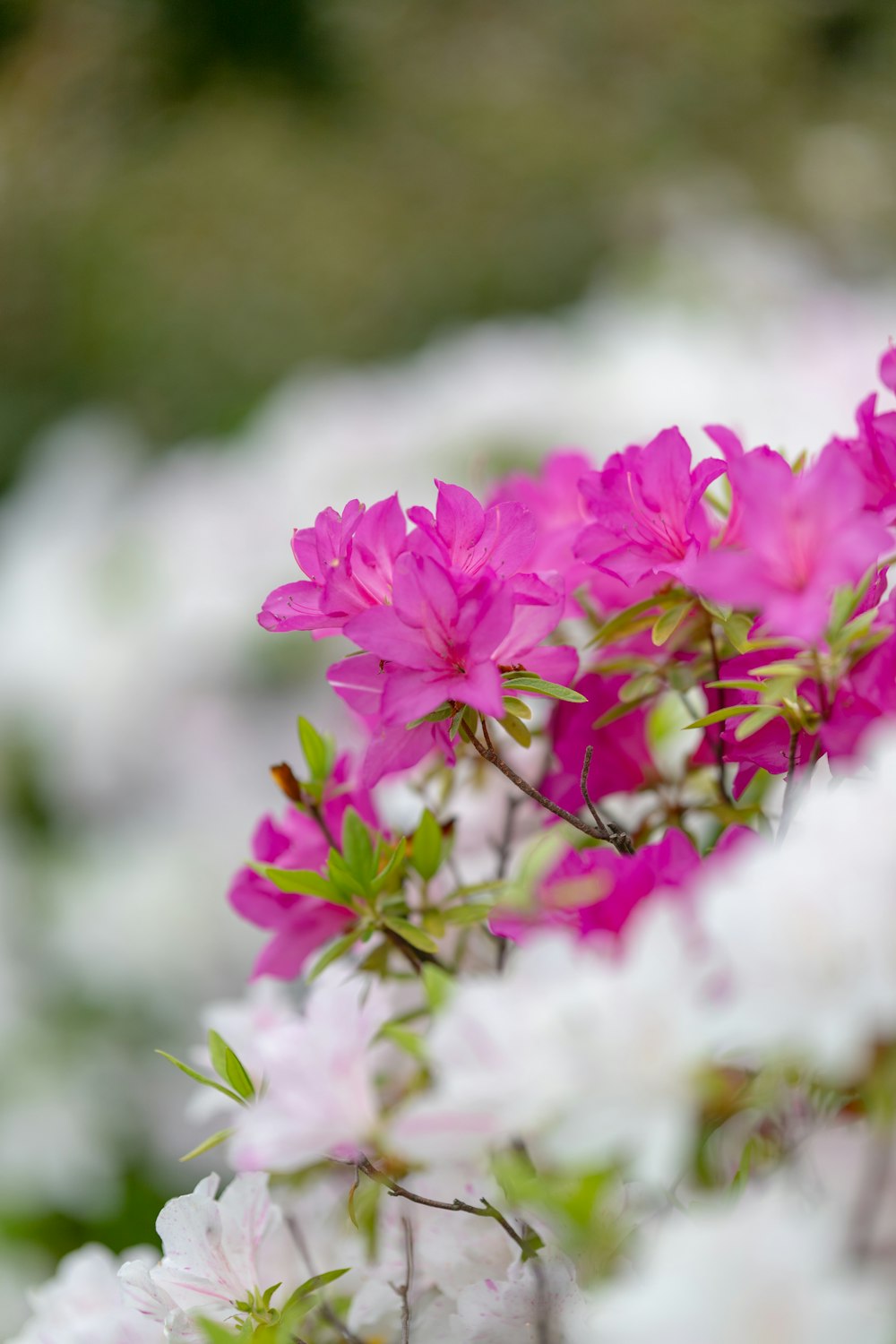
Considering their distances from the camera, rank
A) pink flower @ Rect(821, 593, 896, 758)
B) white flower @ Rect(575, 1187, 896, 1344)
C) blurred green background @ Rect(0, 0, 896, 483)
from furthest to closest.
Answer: blurred green background @ Rect(0, 0, 896, 483) → pink flower @ Rect(821, 593, 896, 758) → white flower @ Rect(575, 1187, 896, 1344)

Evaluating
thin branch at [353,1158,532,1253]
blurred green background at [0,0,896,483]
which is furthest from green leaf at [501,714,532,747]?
blurred green background at [0,0,896,483]

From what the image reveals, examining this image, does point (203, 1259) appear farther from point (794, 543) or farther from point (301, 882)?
point (794, 543)

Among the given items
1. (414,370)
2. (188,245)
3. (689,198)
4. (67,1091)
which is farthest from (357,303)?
(67,1091)

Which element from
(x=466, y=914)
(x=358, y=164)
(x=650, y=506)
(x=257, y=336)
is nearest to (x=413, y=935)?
(x=466, y=914)

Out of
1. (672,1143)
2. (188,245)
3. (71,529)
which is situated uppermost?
(188,245)

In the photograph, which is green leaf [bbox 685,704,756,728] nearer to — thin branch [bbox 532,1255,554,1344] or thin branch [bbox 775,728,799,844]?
thin branch [bbox 775,728,799,844]

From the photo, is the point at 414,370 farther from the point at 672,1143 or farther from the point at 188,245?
the point at 672,1143

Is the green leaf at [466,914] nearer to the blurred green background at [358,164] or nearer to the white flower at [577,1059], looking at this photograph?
the white flower at [577,1059]
